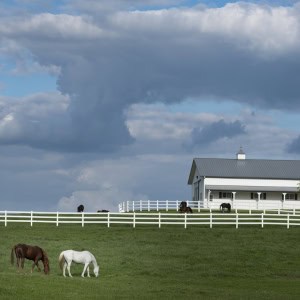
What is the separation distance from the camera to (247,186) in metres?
83.7

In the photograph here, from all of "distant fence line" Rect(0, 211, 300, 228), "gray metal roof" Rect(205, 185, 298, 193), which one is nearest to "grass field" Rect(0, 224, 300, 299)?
"distant fence line" Rect(0, 211, 300, 228)

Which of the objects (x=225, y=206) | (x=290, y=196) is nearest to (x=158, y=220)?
(x=225, y=206)

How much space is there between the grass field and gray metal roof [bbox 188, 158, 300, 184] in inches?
1170

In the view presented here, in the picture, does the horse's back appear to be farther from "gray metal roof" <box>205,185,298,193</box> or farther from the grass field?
"gray metal roof" <box>205,185,298,193</box>

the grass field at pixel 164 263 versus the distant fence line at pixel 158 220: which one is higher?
the distant fence line at pixel 158 220

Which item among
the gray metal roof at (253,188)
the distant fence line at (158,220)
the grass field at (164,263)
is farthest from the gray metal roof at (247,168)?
the grass field at (164,263)

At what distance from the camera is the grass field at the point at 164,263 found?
26500 mm

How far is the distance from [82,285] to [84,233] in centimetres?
2156

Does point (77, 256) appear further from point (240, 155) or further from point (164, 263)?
point (240, 155)

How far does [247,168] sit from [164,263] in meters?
48.6

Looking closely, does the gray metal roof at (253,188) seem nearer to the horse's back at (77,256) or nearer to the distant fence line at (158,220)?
the distant fence line at (158,220)

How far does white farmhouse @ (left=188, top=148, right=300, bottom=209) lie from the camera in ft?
272

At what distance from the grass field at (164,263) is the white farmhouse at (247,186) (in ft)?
92.7

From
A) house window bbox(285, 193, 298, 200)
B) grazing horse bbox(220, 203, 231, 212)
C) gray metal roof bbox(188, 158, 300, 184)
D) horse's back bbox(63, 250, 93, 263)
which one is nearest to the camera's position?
horse's back bbox(63, 250, 93, 263)
